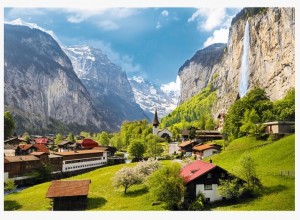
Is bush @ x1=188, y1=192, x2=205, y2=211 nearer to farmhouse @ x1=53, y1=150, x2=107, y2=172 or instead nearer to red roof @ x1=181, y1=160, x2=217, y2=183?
red roof @ x1=181, y1=160, x2=217, y2=183

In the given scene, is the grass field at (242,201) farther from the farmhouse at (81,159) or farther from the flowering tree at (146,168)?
the farmhouse at (81,159)

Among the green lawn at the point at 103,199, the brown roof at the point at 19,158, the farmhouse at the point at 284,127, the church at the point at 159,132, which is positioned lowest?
the green lawn at the point at 103,199

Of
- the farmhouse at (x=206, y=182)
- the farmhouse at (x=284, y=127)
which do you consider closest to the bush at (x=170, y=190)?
the farmhouse at (x=206, y=182)

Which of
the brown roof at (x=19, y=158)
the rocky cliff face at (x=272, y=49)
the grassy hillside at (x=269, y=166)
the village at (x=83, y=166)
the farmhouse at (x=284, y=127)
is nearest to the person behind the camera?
the grassy hillside at (x=269, y=166)

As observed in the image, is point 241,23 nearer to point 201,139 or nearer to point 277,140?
point 201,139

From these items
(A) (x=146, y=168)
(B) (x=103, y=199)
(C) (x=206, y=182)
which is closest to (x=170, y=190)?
(C) (x=206, y=182)

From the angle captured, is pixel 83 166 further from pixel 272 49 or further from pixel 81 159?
pixel 272 49
